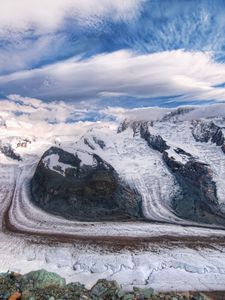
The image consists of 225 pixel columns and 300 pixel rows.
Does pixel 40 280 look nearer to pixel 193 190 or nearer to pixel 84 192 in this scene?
pixel 84 192

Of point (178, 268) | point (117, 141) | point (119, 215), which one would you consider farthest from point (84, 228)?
point (117, 141)

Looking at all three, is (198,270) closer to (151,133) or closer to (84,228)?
(84,228)

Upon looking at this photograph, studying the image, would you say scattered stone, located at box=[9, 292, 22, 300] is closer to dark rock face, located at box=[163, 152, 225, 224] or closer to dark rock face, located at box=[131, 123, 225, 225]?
dark rock face, located at box=[131, 123, 225, 225]


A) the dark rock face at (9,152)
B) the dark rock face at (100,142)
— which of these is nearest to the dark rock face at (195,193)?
the dark rock face at (100,142)

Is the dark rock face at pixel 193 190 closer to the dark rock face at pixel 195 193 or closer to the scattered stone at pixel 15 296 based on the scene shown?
the dark rock face at pixel 195 193

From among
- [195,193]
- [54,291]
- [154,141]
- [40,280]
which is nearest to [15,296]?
[54,291]

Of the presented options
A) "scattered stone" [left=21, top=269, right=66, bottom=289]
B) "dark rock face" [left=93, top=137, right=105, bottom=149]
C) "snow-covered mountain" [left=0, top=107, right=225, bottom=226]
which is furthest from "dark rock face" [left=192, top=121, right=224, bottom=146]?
"scattered stone" [left=21, top=269, right=66, bottom=289]
